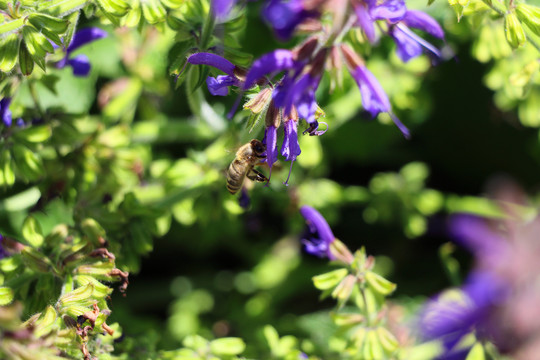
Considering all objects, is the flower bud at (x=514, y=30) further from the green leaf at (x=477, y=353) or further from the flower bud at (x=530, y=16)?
the green leaf at (x=477, y=353)

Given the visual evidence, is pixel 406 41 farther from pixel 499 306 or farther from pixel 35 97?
pixel 35 97

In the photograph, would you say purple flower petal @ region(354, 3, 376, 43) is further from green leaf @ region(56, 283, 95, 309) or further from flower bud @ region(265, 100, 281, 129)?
green leaf @ region(56, 283, 95, 309)

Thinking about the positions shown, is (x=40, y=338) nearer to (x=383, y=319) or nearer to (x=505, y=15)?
(x=383, y=319)

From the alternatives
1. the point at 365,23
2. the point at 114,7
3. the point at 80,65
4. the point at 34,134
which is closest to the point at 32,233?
the point at 34,134

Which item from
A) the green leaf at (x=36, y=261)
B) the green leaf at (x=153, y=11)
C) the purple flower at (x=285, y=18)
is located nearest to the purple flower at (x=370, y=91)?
the purple flower at (x=285, y=18)

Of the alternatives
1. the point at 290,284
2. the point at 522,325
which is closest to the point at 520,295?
the point at 522,325
